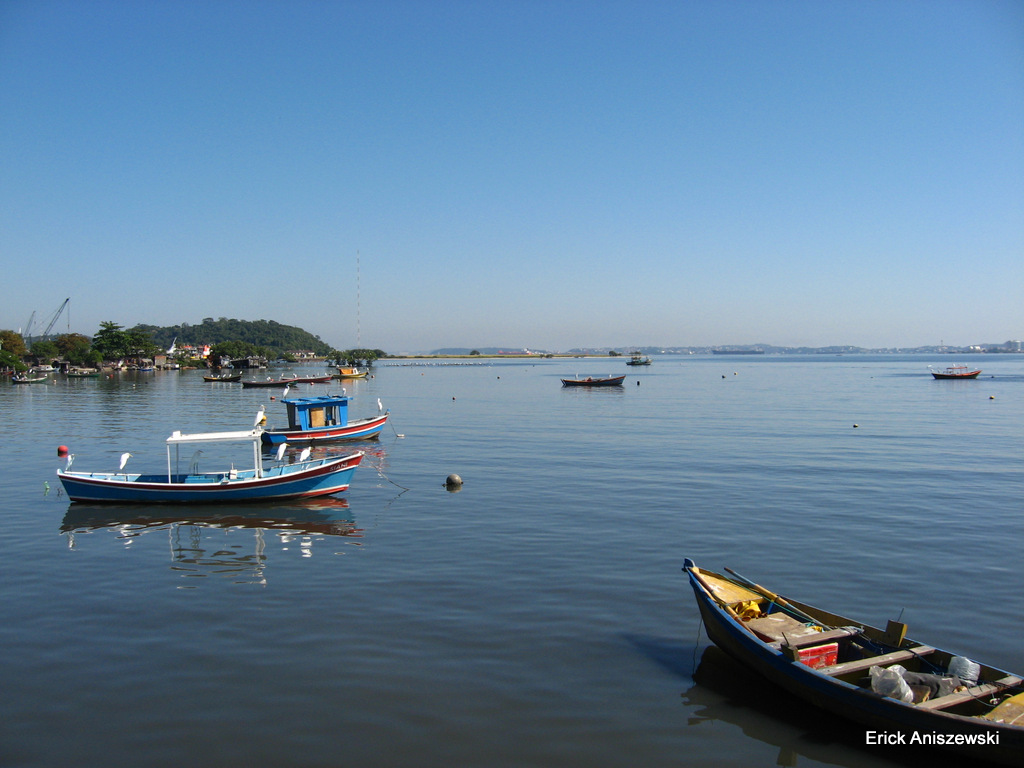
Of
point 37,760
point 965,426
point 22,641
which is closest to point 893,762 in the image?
point 37,760

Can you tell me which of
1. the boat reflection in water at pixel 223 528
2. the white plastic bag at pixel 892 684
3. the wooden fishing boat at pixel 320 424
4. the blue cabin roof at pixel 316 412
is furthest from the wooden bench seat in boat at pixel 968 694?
the blue cabin roof at pixel 316 412

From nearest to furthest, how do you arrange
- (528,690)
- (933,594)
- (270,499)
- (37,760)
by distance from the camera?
(37,760) → (528,690) → (933,594) → (270,499)

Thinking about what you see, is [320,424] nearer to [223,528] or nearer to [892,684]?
[223,528]

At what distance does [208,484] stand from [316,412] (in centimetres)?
1889

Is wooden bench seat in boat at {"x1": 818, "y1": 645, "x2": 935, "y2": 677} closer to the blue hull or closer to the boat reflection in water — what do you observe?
the boat reflection in water

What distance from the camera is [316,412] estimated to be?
44094 millimetres

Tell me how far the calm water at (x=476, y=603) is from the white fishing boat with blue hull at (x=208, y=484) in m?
0.69

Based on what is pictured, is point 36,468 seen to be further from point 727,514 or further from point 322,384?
point 322,384

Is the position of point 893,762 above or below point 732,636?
below

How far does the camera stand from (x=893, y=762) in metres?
10.1

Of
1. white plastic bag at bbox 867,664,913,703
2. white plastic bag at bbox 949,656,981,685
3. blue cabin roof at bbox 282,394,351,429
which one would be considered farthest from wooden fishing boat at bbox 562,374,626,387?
white plastic bag at bbox 867,664,913,703

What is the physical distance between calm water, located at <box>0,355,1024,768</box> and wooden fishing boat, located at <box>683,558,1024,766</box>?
2.03 feet

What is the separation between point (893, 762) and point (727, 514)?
13.9 meters

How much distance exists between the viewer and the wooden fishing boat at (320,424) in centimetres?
4266
